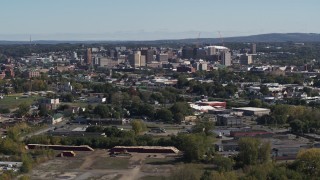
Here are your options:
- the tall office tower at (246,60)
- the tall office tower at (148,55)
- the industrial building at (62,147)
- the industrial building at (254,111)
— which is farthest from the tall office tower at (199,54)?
the industrial building at (62,147)

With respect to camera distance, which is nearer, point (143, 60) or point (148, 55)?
point (143, 60)

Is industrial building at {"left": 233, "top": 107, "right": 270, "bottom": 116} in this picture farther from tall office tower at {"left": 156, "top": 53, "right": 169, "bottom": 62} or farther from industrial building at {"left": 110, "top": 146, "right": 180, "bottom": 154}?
tall office tower at {"left": 156, "top": 53, "right": 169, "bottom": 62}

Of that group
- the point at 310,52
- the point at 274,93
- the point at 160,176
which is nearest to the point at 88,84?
the point at 274,93

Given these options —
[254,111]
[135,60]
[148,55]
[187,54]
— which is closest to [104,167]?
[254,111]

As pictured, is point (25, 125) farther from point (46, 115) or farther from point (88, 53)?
point (88, 53)

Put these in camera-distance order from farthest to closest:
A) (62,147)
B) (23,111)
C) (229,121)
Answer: (23,111), (229,121), (62,147)

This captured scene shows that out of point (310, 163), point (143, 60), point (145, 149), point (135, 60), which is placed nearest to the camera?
point (310, 163)

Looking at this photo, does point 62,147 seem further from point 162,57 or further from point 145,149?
point 162,57
